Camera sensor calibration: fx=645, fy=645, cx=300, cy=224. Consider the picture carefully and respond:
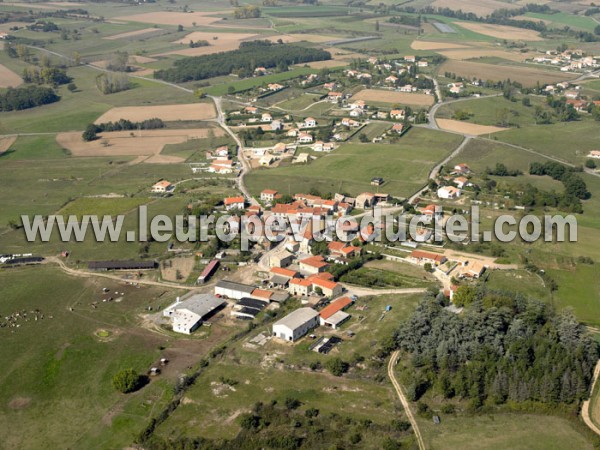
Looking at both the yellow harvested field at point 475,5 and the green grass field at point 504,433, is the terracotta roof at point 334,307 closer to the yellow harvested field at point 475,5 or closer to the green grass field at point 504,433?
the green grass field at point 504,433

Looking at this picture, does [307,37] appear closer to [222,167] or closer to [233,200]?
[222,167]

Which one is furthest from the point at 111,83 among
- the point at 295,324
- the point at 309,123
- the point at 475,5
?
the point at 475,5

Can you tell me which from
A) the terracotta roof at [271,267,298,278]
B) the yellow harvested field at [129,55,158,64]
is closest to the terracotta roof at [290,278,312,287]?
the terracotta roof at [271,267,298,278]

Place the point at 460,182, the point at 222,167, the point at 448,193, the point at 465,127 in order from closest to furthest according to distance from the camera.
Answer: the point at 448,193 → the point at 460,182 → the point at 222,167 → the point at 465,127

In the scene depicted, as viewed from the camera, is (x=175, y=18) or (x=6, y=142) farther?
(x=175, y=18)

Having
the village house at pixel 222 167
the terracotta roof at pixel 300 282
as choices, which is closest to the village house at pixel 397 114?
the village house at pixel 222 167

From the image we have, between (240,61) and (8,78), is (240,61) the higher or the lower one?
the higher one

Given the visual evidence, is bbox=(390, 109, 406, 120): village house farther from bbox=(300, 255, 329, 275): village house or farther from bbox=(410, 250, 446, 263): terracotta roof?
bbox=(300, 255, 329, 275): village house
